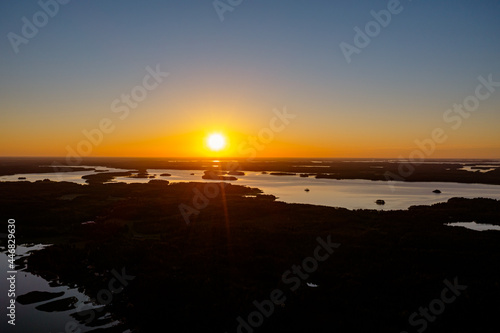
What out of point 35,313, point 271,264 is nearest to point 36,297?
point 35,313

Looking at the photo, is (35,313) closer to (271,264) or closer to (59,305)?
(59,305)

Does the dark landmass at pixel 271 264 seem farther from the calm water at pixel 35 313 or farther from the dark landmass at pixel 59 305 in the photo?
the dark landmass at pixel 59 305

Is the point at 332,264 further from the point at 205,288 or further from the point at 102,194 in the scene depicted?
the point at 102,194

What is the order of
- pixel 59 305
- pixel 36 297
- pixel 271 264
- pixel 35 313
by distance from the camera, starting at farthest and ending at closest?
pixel 271 264 → pixel 36 297 → pixel 59 305 → pixel 35 313

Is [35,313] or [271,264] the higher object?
[271,264]

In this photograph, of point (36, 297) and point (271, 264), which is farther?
point (271, 264)

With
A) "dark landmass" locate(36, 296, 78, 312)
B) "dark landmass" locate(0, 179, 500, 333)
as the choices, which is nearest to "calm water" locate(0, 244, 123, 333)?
"dark landmass" locate(36, 296, 78, 312)

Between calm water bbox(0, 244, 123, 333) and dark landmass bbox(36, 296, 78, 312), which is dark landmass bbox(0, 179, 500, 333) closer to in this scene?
calm water bbox(0, 244, 123, 333)

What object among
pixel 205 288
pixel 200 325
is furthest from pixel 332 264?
pixel 200 325

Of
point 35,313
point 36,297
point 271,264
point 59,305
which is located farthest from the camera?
point 271,264
